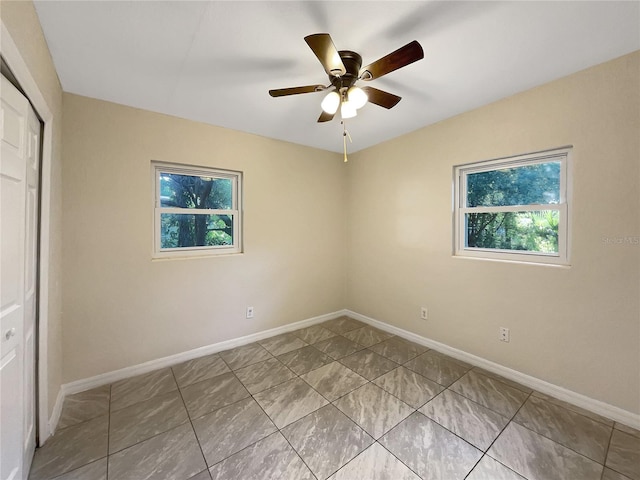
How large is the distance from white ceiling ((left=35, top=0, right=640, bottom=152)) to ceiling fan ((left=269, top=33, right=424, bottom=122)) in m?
0.13

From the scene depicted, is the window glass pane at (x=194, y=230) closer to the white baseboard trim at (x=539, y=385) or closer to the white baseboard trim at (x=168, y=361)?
the white baseboard trim at (x=168, y=361)

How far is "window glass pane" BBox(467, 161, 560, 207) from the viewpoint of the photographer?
210 cm

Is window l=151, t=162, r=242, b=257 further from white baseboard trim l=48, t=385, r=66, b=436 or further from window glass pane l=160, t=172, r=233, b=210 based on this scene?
white baseboard trim l=48, t=385, r=66, b=436

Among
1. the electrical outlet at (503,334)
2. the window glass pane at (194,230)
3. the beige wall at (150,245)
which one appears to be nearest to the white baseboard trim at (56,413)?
the beige wall at (150,245)

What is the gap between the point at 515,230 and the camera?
2309 mm

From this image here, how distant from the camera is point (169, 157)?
8.09 ft

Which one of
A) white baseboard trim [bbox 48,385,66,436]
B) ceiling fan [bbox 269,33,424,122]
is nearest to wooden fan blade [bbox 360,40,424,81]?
ceiling fan [bbox 269,33,424,122]

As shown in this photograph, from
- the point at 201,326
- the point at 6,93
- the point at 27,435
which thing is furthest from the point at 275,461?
the point at 6,93

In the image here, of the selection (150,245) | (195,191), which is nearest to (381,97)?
(195,191)

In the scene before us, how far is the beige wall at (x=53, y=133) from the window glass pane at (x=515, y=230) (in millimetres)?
3251

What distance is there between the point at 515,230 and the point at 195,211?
3.08m

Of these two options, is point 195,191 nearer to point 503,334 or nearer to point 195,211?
point 195,211

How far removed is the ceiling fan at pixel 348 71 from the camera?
130 cm

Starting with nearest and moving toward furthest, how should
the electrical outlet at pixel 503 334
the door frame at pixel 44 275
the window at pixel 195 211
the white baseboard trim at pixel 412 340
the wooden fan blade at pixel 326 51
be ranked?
the wooden fan blade at pixel 326 51 → the door frame at pixel 44 275 → the white baseboard trim at pixel 412 340 → the electrical outlet at pixel 503 334 → the window at pixel 195 211
